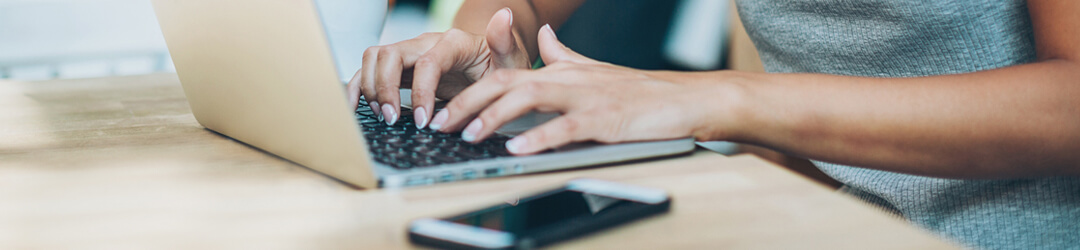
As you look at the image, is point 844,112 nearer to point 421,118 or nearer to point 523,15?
point 421,118

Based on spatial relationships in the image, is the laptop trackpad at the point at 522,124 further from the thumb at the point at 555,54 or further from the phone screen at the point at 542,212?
the phone screen at the point at 542,212

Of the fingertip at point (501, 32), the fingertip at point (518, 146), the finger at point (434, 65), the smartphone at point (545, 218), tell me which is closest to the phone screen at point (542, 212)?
the smartphone at point (545, 218)

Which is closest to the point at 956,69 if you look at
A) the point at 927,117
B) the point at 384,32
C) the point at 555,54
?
the point at 927,117

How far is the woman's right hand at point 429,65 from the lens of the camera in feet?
1.89

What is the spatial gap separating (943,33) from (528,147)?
0.45m

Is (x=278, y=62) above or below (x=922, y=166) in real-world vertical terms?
above

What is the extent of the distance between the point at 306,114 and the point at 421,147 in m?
0.09

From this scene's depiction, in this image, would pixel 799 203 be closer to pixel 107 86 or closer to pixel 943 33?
pixel 943 33

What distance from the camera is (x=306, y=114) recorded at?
0.38m

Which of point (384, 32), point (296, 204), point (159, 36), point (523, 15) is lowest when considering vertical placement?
point (159, 36)

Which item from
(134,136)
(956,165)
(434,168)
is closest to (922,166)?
(956,165)

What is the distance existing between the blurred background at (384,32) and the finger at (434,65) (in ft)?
3.07

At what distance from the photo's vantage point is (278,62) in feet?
1.25

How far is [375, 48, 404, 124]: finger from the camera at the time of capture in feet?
1.87
